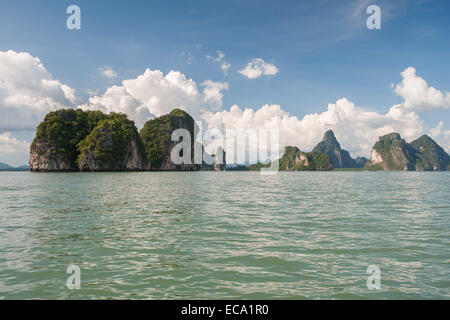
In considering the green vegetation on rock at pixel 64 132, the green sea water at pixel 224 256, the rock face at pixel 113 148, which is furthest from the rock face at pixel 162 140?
the green sea water at pixel 224 256

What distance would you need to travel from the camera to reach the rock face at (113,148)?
113000 mm

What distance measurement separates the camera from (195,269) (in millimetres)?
7359

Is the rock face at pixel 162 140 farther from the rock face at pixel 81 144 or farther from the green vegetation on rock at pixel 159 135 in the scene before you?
the rock face at pixel 81 144

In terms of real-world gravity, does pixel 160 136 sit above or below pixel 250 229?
above

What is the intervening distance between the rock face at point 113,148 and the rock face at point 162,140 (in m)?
31.9

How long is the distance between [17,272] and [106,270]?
2177 millimetres

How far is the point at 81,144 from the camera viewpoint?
381 ft

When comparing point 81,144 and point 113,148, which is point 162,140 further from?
point 81,144

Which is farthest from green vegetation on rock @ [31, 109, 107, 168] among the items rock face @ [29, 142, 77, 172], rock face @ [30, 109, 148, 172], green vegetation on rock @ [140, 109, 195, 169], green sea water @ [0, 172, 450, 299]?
green sea water @ [0, 172, 450, 299]

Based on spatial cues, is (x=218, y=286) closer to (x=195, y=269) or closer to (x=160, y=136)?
(x=195, y=269)

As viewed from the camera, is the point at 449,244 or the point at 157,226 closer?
the point at 449,244
